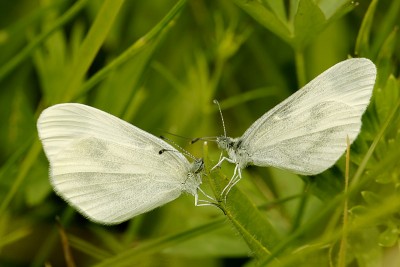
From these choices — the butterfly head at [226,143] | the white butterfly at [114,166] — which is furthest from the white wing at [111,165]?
the butterfly head at [226,143]

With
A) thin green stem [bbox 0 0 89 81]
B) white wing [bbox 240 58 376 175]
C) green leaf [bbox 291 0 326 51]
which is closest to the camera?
white wing [bbox 240 58 376 175]

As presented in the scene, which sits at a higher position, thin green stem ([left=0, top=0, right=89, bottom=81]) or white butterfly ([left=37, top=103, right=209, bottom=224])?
thin green stem ([left=0, top=0, right=89, bottom=81])

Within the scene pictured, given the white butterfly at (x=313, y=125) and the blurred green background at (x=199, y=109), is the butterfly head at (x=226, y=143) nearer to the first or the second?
the white butterfly at (x=313, y=125)

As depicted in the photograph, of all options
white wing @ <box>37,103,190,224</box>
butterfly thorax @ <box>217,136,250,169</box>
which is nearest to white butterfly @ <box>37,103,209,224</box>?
white wing @ <box>37,103,190,224</box>

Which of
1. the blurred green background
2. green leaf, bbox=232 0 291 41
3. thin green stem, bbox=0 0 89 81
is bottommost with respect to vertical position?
the blurred green background

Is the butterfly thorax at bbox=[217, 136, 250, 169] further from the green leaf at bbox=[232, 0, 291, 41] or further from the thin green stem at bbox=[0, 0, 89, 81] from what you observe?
the thin green stem at bbox=[0, 0, 89, 81]

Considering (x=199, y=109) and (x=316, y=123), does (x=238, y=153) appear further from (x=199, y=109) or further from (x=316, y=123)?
(x=199, y=109)

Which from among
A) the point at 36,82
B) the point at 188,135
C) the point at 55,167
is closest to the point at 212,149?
the point at 188,135
